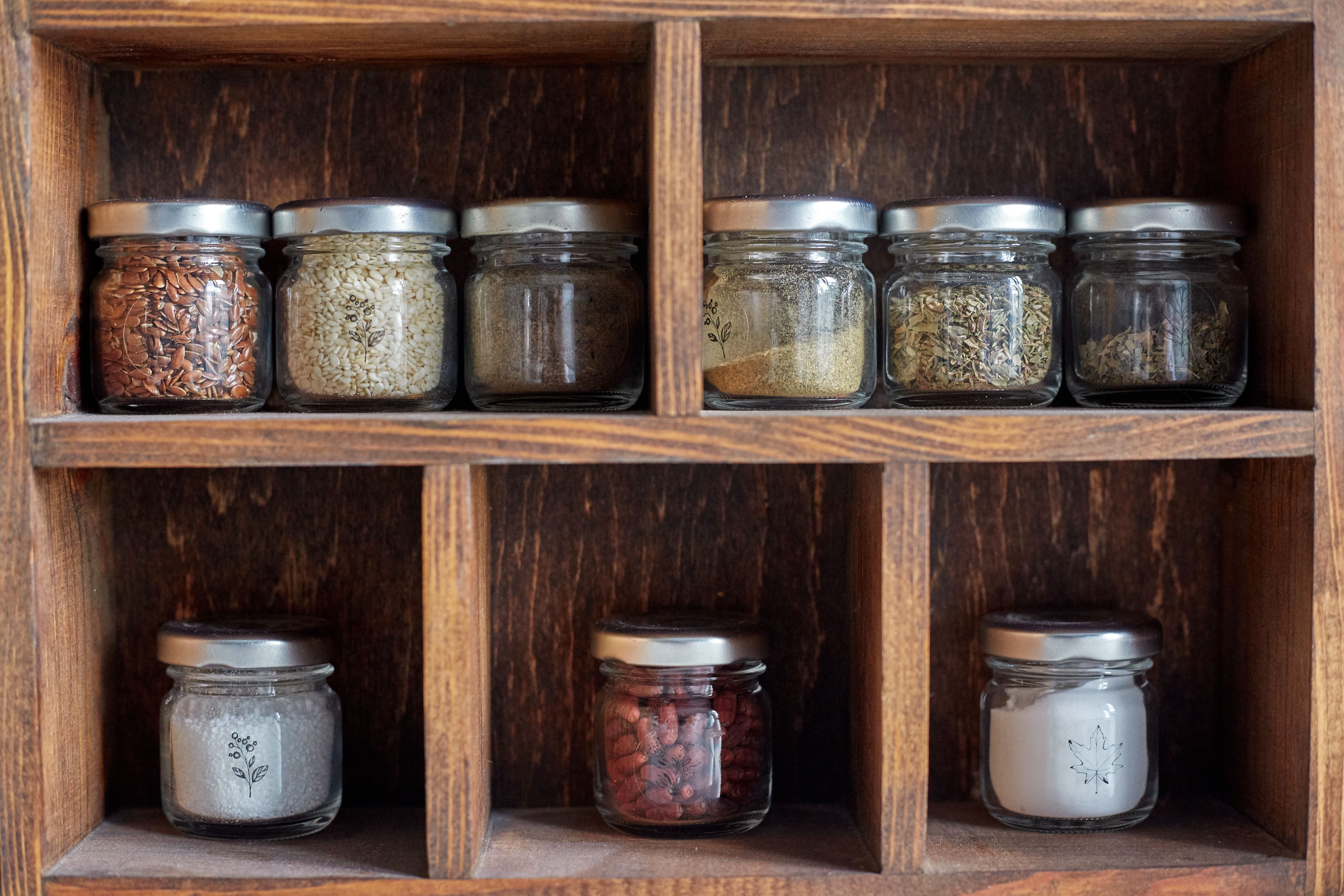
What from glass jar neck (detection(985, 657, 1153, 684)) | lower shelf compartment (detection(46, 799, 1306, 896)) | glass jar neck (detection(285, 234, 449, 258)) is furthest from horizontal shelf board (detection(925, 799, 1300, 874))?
glass jar neck (detection(285, 234, 449, 258))

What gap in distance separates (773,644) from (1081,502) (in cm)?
32

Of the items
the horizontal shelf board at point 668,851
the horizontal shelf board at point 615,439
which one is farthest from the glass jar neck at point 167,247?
the horizontal shelf board at point 668,851

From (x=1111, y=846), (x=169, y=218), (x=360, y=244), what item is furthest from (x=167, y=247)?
(x=1111, y=846)

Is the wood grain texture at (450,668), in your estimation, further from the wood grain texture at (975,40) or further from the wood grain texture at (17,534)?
the wood grain texture at (975,40)

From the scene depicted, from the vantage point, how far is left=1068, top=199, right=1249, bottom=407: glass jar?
1006 millimetres

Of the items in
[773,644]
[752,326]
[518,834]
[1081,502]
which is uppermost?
[752,326]

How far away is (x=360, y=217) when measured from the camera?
3.21 ft

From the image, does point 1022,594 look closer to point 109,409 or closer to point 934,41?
point 934,41

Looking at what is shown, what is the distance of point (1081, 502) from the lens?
1.14 m

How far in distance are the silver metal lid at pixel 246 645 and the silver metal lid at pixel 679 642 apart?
0.24 m

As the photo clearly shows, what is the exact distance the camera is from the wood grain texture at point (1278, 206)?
0.95 m

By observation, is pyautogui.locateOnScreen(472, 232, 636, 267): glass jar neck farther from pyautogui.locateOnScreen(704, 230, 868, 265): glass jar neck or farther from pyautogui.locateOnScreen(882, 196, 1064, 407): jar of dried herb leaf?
pyautogui.locateOnScreen(882, 196, 1064, 407): jar of dried herb leaf

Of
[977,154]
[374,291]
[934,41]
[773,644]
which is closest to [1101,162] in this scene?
[977,154]

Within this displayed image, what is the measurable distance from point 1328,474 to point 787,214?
465 mm
